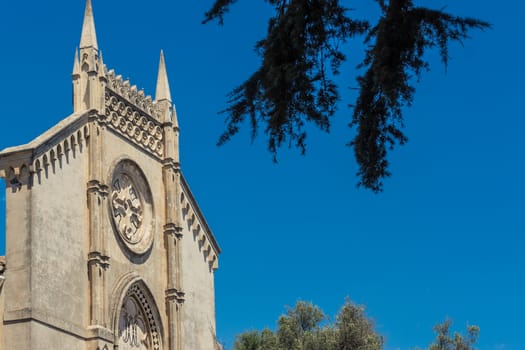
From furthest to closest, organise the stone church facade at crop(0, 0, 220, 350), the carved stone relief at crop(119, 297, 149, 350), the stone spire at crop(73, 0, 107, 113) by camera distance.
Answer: the carved stone relief at crop(119, 297, 149, 350) < the stone spire at crop(73, 0, 107, 113) < the stone church facade at crop(0, 0, 220, 350)

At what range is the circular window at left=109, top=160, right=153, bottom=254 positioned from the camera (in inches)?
1468

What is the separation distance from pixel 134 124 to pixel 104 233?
5.44 metres

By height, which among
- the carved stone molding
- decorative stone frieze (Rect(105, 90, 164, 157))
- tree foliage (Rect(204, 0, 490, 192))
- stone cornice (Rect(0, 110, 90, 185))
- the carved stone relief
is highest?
decorative stone frieze (Rect(105, 90, 164, 157))

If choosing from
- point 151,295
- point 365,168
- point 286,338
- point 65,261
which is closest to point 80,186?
point 65,261

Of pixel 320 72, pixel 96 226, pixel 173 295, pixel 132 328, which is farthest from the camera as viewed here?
pixel 173 295

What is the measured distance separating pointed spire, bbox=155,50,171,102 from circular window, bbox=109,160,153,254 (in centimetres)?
382

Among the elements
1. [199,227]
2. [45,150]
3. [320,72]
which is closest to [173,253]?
[199,227]

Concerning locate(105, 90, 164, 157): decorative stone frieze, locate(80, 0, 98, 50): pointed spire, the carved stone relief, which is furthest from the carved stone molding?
locate(80, 0, 98, 50): pointed spire

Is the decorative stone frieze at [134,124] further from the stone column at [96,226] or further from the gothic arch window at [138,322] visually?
the gothic arch window at [138,322]

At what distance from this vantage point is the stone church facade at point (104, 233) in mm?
31484

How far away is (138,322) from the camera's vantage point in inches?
1495

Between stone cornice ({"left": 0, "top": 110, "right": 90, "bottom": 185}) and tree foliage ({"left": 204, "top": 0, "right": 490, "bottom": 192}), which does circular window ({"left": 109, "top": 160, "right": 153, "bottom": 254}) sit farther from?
tree foliage ({"left": 204, "top": 0, "right": 490, "bottom": 192})

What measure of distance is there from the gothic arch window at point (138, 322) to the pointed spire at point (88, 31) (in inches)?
321

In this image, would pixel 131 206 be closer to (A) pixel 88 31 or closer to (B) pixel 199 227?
(B) pixel 199 227
